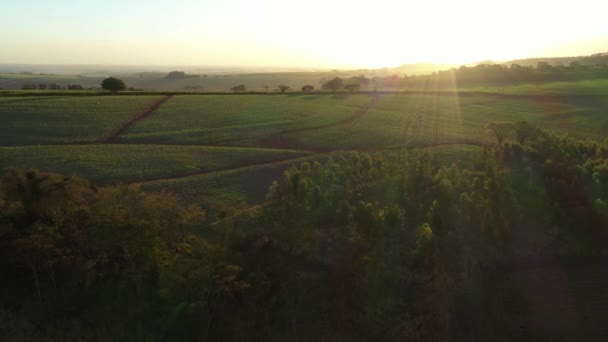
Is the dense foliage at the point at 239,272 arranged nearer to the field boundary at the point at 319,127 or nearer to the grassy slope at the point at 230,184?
the grassy slope at the point at 230,184

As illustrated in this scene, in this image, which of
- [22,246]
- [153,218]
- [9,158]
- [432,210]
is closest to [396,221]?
[432,210]

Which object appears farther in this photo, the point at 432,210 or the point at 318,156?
the point at 318,156

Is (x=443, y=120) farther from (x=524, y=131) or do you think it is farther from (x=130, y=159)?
(x=130, y=159)

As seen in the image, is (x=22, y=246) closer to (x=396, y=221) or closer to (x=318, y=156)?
(x=396, y=221)

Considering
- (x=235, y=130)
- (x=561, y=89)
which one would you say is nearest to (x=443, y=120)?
(x=235, y=130)

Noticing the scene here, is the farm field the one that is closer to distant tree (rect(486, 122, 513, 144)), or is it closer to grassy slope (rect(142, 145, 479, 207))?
grassy slope (rect(142, 145, 479, 207))

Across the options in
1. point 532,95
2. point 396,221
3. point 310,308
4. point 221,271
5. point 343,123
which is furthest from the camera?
point 532,95
